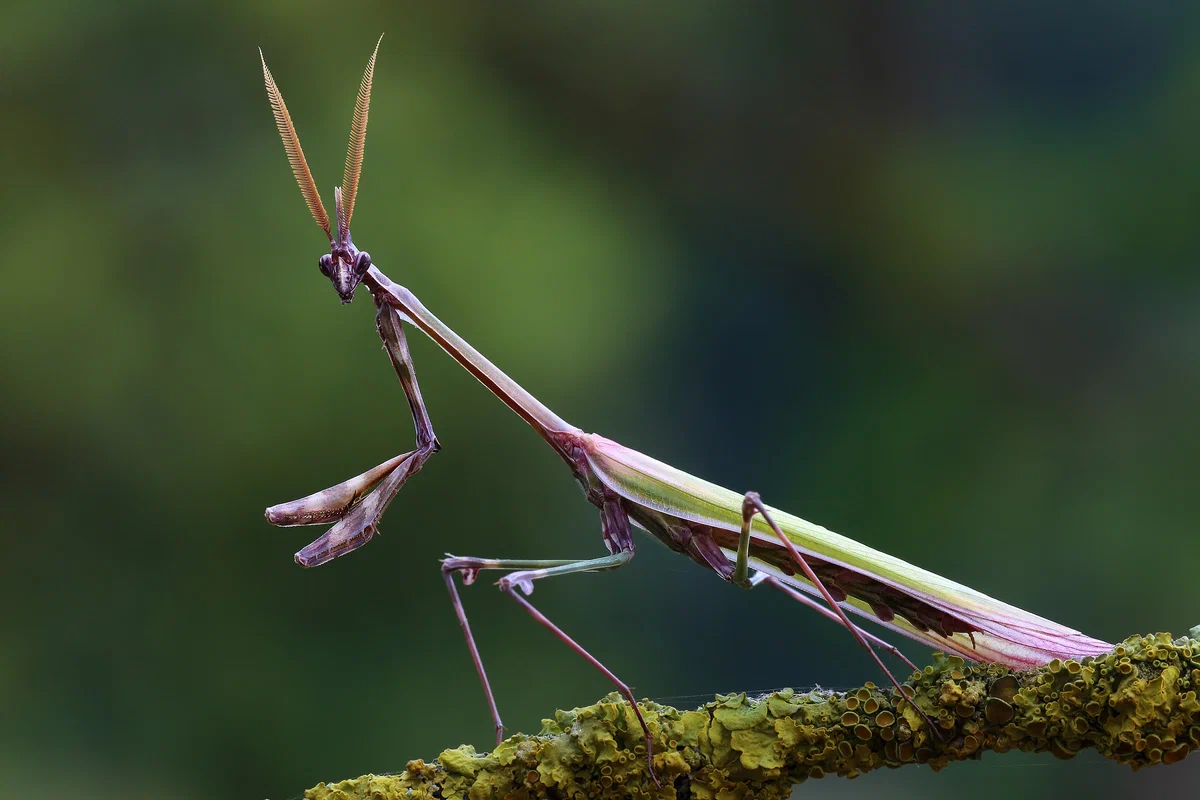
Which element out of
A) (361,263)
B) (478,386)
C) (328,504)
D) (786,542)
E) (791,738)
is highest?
(478,386)

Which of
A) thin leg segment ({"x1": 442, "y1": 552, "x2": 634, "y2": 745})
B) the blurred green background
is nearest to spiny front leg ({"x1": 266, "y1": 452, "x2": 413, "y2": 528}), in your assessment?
thin leg segment ({"x1": 442, "y1": 552, "x2": 634, "y2": 745})

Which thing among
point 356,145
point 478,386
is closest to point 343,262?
point 356,145

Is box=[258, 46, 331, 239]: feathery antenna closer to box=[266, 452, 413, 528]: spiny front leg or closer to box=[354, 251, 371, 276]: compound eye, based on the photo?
box=[354, 251, 371, 276]: compound eye

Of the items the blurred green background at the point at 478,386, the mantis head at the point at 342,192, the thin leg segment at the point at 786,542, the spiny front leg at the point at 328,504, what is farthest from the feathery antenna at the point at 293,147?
the blurred green background at the point at 478,386

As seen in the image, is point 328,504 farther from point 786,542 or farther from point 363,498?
point 786,542

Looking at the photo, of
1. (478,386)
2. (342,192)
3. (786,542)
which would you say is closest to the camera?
(786,542)

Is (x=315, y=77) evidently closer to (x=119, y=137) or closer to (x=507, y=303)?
(x=119, y=137)

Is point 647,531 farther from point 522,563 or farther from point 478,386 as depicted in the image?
point 478,386

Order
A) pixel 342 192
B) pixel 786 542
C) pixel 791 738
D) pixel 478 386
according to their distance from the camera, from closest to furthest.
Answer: pixel 791 738 → pixel 786 542 → pixel 342 192 → pixel 478 386

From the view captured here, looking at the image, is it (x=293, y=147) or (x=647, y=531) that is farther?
(x=647, y=531)

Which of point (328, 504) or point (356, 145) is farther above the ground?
point (356, 145)
